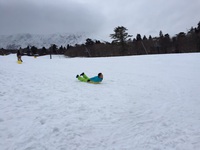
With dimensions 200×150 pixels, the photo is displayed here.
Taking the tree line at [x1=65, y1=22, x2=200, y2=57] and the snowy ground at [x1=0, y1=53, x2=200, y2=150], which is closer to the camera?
the snowy ground at [x1=0, y1=53, x2=200, y2=150]

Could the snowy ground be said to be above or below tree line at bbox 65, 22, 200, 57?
below

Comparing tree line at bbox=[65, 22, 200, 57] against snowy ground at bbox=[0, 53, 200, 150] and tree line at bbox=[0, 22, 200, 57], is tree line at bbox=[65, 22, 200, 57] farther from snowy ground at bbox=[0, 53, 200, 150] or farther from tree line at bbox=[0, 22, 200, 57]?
snowy ground at bbox=[0, 53, 200, 150]

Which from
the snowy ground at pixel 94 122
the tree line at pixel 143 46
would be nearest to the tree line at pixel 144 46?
the tree line at pixel 143 46

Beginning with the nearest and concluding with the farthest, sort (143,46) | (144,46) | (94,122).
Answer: (94,122)
(143,46)
(144,46)

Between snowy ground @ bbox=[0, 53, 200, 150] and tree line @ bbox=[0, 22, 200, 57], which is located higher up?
tree line @ bbox=[0, 22, 200, 57]

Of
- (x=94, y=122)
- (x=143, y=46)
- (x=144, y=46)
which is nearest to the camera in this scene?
(x=94, y=122)

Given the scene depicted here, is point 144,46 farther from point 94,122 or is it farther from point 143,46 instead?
point 94,122

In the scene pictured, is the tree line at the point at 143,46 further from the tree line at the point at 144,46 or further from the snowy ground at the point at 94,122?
the snowy ground at the point at 94,122

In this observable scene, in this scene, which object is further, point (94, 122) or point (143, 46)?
point (143, 46)

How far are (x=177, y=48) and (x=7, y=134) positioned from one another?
61.4 metres

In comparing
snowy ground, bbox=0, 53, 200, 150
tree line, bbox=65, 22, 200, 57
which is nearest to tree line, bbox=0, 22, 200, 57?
tree line, bbox=65, 22, 200, 57

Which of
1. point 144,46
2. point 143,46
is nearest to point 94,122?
point 143,46

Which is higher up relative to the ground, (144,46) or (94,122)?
(144,46)

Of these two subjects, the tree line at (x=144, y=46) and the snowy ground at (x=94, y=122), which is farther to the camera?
the tree line at (x=144, y=46)
